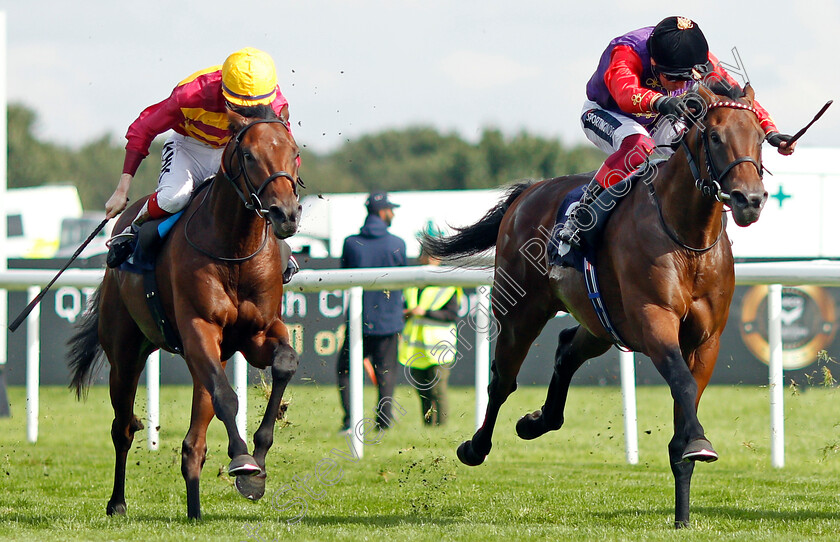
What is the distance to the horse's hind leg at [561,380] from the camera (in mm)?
5469

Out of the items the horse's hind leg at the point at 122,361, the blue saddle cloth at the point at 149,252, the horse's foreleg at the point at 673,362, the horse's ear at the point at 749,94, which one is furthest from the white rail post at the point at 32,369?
the horse's ear at the point at 749,94

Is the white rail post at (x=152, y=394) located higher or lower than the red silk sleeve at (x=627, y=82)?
lower

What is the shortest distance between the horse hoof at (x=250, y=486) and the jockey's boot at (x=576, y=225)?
1722 mm

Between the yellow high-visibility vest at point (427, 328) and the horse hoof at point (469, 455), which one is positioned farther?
the yellow high-visibility vest at point (427, 328)

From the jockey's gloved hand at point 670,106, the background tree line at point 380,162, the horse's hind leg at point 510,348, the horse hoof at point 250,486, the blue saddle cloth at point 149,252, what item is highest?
the background tree line at point 380,162

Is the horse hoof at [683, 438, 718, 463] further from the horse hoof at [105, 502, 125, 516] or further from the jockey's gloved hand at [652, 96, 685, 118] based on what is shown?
the horse hoof at [105, 502, 125, 516]

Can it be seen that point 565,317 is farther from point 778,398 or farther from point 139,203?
point 139,203

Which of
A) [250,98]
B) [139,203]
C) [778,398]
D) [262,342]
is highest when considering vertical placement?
[250,98]

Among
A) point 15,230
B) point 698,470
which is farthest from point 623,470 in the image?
point 15,230

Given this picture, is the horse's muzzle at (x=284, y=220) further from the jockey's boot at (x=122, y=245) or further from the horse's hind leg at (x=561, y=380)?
the horse's hind leg at (x=561, y=380)

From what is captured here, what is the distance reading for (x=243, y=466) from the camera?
417 centimetres

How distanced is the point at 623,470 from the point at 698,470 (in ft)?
1.52

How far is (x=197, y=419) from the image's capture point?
484 centimetres

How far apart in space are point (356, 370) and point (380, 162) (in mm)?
54959
